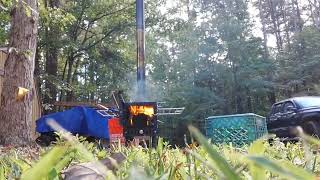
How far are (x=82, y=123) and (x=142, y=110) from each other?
22.0 feet

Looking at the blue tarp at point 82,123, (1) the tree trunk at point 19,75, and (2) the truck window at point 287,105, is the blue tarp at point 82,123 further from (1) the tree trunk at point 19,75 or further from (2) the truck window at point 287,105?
(2) the truck window at point 287,105

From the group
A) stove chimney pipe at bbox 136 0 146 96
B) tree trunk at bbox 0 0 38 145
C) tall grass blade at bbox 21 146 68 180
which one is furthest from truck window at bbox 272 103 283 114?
tall grass blade at bbox 21 146 68 180

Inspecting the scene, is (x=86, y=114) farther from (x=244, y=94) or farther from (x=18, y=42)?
(x=244, y=94)

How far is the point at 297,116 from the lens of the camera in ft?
38.0

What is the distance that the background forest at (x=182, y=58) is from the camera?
926 inches

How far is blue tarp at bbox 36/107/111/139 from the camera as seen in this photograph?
12.7 metres

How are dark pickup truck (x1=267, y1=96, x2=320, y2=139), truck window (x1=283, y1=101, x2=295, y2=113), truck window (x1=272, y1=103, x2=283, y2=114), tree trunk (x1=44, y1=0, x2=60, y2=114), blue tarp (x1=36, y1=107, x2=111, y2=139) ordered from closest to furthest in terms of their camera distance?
dark pickup truck (x1=267, y1=96, x2=320, y2=139), truck window (x1=283, y1=101, x2=295, y2=113), blue tarp (x1=36, y1=107, x2=111, y2=139), truck window (x1=272, y1=103, x2=283, y2=114), tree trunk (x1=44, y1=0, x2=60, y2=114)

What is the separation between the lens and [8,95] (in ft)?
26.4

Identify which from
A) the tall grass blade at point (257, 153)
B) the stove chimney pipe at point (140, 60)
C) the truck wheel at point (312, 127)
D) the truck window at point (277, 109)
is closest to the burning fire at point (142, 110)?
the stove chimney pipe at point (140, 60)

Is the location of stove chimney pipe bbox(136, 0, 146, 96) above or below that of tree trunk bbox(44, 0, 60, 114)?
below

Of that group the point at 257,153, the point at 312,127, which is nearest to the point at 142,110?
the point at 312,127

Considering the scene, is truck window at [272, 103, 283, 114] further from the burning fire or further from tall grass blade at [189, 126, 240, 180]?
tall grass blade at [189, 126, 240, 180]

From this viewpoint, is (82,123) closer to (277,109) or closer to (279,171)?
(277,109)

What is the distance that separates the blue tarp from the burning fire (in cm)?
595
